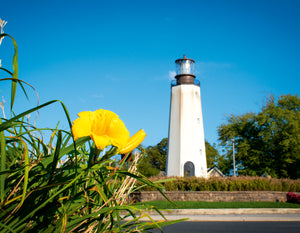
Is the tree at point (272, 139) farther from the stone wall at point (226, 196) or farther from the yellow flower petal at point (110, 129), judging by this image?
the yellow flower petal at point (110, 129)

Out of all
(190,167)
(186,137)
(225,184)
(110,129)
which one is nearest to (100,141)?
(110,129)

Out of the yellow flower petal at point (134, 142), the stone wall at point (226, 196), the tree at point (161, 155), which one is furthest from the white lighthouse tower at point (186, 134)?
the tree at point (161, 155)

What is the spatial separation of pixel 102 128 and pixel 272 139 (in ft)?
96.7

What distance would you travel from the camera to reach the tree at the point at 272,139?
26.9 meters

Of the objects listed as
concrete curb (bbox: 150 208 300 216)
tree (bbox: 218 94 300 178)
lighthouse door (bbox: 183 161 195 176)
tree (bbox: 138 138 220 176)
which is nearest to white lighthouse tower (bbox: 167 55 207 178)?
lighthouse door (bbox: 183 161 195 176)

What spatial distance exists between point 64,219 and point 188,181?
18888 mm

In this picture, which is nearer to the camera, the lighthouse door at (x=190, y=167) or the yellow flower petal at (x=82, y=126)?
the yellow flower petal at (x=82, y=126)

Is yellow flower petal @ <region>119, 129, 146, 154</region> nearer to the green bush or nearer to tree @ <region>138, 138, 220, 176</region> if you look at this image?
the green bush

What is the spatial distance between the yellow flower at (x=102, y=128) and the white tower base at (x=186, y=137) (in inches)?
983

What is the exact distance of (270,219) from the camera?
35.2 feet

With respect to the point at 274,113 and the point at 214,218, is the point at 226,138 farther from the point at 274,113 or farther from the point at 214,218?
the point at 214,218

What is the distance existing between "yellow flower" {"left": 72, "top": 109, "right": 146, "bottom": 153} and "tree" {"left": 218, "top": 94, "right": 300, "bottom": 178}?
27852 mm

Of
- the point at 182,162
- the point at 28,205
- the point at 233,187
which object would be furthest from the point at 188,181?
the point at 28,205

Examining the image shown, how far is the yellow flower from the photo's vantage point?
29.6 inches
